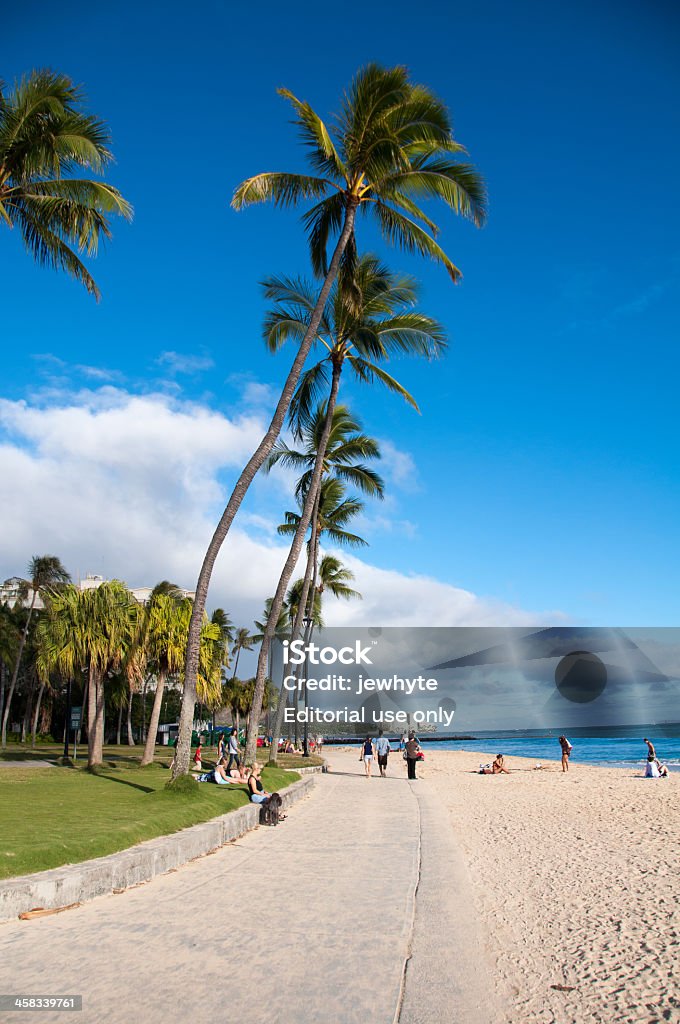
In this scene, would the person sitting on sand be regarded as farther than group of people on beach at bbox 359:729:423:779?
No

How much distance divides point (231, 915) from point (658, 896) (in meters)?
4.44

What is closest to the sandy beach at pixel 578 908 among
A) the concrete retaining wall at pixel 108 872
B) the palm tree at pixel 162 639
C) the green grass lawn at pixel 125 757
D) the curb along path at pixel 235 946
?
the curb along path at pixel 235 946

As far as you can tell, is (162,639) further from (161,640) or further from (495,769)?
(495,769)

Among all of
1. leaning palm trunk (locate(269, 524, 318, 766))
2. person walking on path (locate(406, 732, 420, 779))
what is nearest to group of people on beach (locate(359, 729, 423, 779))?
person walking on path (locate(406, 732, 420, 779))

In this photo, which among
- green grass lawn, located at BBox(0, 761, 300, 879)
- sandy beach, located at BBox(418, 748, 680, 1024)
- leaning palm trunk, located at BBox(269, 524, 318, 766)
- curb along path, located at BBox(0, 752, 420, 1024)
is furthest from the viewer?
leaning palm trunk, located at BBox(269, 524, 318, 766)

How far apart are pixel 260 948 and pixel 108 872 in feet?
7.15

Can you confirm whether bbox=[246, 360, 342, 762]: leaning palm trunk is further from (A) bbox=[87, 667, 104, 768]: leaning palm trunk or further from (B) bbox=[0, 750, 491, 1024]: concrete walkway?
(B) bbox=[0, 750, 491, 1024]: concrete walkway

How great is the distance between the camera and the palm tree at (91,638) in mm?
18641

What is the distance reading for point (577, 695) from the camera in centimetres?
15762

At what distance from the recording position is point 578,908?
690 cm

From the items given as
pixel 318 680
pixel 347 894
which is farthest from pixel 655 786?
pixel 318 680

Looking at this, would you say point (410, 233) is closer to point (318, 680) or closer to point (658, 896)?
point (658, 896)

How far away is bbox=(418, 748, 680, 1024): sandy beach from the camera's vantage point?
171 inches

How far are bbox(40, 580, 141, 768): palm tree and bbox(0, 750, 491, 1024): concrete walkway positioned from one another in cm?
1099
